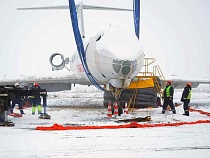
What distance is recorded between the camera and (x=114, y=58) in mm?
10562

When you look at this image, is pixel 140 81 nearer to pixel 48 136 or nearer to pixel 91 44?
pixel 91 44

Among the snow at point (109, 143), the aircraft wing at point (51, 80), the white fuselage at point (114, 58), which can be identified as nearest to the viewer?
the snow at point (109, 143)

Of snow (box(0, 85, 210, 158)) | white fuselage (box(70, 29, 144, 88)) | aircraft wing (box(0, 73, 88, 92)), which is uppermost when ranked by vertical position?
white fuselage (box(70, 29, 144, 88))

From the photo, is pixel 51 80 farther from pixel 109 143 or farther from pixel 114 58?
pixel 109 143

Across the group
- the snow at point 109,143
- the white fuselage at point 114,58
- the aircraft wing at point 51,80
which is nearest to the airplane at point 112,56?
the white fuselage at point 114,58

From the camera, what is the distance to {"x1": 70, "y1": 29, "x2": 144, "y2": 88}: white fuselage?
10516 mm

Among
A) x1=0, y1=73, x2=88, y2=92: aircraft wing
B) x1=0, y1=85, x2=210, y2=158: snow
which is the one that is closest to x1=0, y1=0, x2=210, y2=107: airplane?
x1=0, y1=85, x2=210, y2=158: snow

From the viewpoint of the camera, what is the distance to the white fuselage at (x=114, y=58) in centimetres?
1052

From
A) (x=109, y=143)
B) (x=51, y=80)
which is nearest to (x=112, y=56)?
(x=109, y=143)

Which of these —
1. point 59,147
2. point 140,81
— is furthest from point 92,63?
point 59,147

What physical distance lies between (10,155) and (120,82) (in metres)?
6.79

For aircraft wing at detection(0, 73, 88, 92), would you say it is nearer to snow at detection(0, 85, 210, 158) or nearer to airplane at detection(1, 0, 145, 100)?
airplane at detection(1, 0, 145, 100)

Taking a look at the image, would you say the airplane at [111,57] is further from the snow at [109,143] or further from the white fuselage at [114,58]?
the snow at [109,143]

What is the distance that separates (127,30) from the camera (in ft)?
39.4
